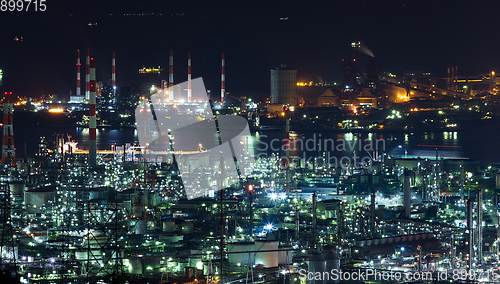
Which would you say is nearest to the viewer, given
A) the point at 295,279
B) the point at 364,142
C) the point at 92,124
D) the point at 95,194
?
the point at 295,279

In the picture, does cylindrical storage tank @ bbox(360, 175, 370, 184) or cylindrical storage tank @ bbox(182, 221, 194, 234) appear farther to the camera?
cylindrical storage tank @ bbox(360, 175, 370, 184)

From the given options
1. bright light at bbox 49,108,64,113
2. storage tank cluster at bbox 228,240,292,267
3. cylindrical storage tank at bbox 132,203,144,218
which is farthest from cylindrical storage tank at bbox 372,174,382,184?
bright light at bbox 49,108,64,113

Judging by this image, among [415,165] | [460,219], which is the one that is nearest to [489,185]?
[415,165]

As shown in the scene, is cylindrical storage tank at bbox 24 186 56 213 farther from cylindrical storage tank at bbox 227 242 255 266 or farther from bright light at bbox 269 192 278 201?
cylindrical storage tank at bbox 227 242 255 266

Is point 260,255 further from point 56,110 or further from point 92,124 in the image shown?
point 56,110

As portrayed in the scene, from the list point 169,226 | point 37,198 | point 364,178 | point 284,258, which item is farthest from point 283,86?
point 284,258
